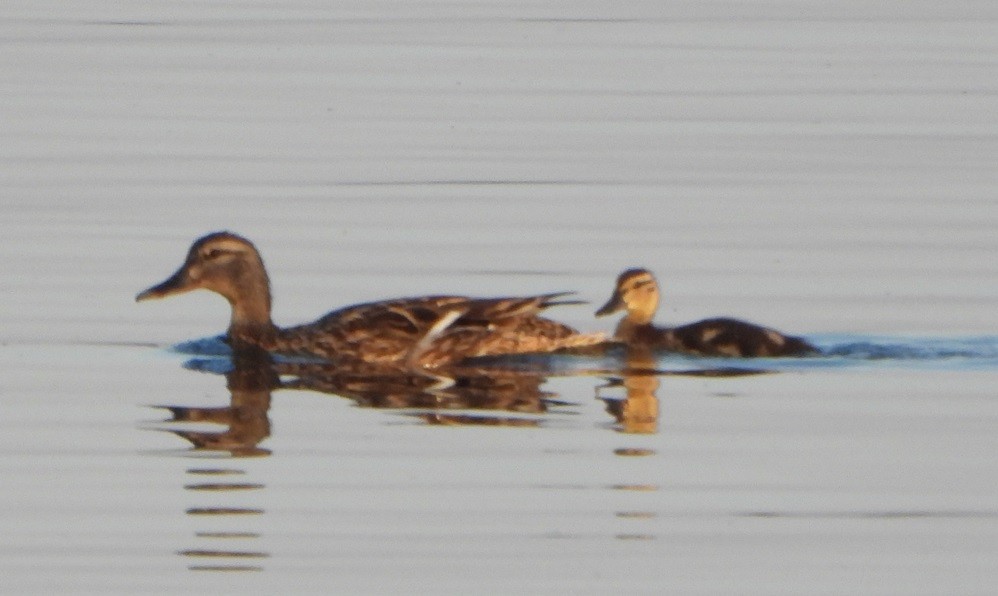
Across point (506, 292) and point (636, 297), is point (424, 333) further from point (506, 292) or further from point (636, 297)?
point (506, 292)

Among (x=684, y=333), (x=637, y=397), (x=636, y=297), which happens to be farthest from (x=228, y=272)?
(x=637, y=397)

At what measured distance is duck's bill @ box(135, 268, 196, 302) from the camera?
45.8 feet

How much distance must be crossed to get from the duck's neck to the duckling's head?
5.54 ft

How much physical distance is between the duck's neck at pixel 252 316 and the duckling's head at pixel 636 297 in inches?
66.5

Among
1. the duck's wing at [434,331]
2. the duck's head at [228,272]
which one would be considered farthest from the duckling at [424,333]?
the duck's head at [228,272]

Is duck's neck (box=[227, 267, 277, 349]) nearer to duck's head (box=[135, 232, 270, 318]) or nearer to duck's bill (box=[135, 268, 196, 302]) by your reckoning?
duck's head (box=[135, 232, 270, 318])

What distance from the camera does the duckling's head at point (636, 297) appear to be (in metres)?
14.1

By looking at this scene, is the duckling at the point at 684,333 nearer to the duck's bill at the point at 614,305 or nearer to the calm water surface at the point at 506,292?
the duck's bill at the point at 614,305

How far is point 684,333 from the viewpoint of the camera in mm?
13594

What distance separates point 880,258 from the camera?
16.1 meters

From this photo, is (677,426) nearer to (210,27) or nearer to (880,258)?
(880,258)

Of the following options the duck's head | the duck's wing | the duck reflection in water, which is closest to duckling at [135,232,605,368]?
the duck's wing

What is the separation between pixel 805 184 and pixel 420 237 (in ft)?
11.1

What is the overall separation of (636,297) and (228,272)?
80.7 inches
